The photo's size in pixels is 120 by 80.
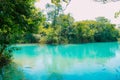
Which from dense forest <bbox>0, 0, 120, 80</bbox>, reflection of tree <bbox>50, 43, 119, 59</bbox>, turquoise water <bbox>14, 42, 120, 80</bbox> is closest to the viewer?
dense forest <bbox>0, 0, 120, 80</bbox>

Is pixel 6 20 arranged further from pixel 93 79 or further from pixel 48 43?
pixel 48 43

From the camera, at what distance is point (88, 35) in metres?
50.0

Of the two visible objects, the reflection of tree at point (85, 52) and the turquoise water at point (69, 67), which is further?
the reflection of tree at point (85, 52)

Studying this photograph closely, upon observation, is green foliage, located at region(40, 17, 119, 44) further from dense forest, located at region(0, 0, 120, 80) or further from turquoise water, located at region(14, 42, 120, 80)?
turquoise water, located at region(14, 42, 120, 80)

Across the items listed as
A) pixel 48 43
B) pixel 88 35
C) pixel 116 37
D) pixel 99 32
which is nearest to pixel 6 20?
pixel 48 43

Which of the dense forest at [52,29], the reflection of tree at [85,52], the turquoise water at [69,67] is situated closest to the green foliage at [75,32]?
the dense forest at [52,29]

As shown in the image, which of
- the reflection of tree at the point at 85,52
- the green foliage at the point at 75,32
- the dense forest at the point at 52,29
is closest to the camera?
the dense forest at the point at 52,29

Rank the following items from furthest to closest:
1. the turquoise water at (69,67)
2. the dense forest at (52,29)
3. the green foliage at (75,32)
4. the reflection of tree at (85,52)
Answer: the green foliage at (75,32)
the reflection of tree at (85,52)
the turquoise water at (69,67)
the dense forest at (52,29)

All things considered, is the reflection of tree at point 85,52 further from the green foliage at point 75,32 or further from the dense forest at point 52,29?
the green foliage at point 75,32

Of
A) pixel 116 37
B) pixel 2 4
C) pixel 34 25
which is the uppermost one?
pixel 2 4

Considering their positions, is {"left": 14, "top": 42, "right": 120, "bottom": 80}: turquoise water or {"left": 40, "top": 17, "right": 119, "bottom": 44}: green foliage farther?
{"left": 40, "top": 17, "right": 119, "bottom": 44}: green foliage

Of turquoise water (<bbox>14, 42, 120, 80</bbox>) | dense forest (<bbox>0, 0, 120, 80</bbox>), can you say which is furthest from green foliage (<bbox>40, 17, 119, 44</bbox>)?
turquoise water (<bbox>14, 42, 120, 80</bbox>)

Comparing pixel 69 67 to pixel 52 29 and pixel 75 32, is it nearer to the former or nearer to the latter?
pixel 52 29

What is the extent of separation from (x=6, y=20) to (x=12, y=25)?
0.70m
